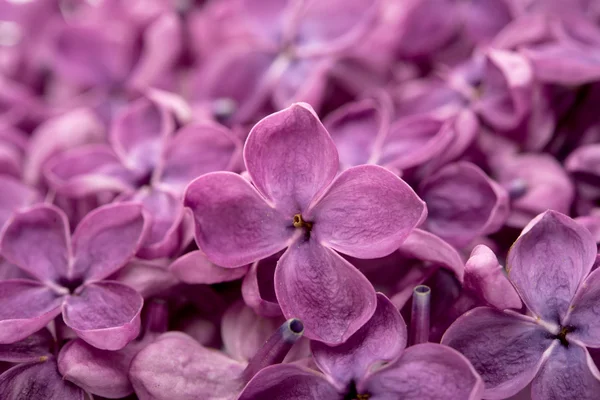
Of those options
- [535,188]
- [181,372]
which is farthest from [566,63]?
[181,372]

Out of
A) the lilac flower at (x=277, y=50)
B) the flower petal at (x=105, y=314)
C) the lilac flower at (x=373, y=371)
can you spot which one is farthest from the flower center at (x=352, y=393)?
the lilac flower at (x=277, y=50)

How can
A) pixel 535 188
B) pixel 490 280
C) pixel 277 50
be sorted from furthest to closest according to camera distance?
pixel 277 50 → pixel 535 188 → pixel 490 280

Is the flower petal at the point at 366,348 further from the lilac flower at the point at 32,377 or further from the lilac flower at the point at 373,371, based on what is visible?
the lilac flower at the point at 32,377

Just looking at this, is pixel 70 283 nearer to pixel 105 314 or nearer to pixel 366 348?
pixel 105 314

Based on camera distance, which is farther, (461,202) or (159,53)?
(159,53)

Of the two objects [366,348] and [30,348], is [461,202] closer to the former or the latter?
[366,348]

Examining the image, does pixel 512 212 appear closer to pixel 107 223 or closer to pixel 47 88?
pixel 107 223

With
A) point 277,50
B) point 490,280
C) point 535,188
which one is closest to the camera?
point 490,280
